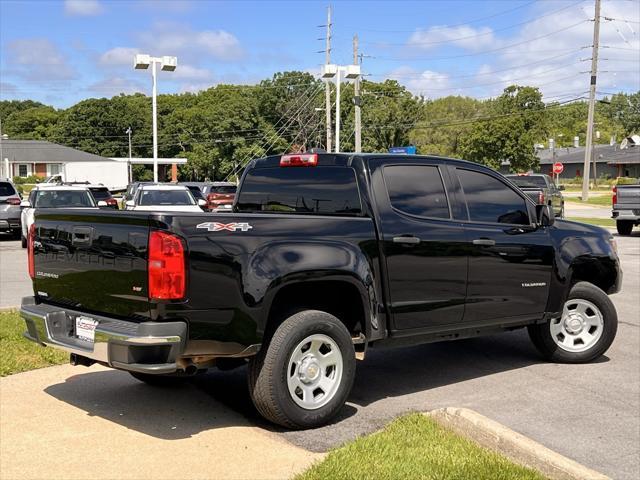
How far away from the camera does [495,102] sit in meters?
97.9

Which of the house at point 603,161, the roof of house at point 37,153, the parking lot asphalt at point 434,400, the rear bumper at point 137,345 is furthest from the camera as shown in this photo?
the roof of house at point 37,153

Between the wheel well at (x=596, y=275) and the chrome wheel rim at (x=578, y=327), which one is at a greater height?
the wheel well at (x=596, y=275)

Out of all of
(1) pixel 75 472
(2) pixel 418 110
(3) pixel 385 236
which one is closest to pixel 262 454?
(1) pixel 75 472

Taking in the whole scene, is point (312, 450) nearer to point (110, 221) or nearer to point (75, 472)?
point (75, 472)

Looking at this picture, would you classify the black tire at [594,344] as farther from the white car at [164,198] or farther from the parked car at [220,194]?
the parked car at [220,194]

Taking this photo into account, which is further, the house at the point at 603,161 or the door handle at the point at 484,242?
the house at the point at 603,161

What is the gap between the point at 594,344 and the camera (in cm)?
744

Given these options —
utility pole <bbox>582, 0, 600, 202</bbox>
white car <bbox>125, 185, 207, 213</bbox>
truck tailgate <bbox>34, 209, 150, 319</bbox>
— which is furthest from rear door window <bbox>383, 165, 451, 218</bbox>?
utility pole <bbox>582, 0, 600, 202</bbox>

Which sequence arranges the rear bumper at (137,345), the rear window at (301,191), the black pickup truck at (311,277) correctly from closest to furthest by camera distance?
the rear bumper at (137,345)
the black pickup truck at (311,277)
the rear window at (301,191)

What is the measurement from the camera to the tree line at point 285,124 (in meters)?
78.6

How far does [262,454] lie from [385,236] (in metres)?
1.97

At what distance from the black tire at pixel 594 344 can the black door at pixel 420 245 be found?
1.53 meters

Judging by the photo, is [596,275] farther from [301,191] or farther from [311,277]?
[311,277]

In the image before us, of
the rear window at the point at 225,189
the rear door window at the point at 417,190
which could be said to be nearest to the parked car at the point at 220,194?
the rear window at the point at 225,189
